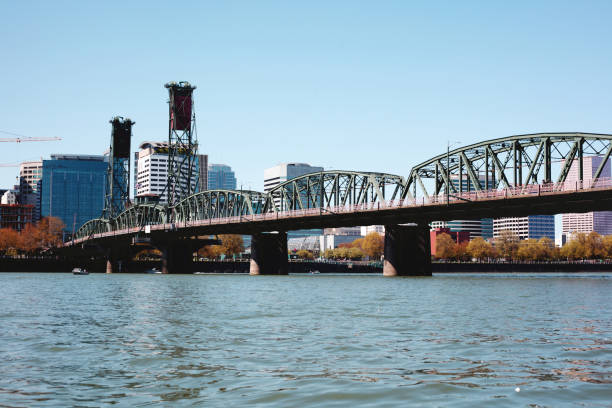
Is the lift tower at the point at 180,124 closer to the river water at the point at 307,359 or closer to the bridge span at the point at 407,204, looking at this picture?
the bridge span at the point at 407,204

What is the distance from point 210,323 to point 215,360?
13.1 metres

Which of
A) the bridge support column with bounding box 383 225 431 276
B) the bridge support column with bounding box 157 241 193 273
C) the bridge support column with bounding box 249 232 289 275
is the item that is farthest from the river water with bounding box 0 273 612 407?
the bridge support column with bounding box 157 241 193 273

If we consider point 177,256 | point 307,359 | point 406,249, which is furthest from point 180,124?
point 307,359

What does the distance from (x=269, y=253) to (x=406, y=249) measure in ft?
115

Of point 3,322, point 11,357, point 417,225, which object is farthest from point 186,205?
point 11,357

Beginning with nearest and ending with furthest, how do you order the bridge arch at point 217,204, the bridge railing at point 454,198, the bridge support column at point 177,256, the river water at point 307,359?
the river water at point 307,359 → the bridge railing at point 454,198 → the bridge arch at point 217,204 → the bridge support column at point 177,256

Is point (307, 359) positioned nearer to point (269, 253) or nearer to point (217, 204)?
point (269, 253)

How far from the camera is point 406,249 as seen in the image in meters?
124

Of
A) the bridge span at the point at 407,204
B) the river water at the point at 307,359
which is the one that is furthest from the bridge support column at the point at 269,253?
the river water at the point at 307,359

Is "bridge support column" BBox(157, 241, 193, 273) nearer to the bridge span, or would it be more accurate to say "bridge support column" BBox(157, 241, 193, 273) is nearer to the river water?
the bridge span

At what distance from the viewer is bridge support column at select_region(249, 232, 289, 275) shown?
148 metres

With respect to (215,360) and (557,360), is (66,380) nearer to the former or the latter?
(215,360)

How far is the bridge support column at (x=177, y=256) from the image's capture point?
554 ft

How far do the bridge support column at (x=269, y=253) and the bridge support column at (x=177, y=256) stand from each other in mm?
27475
